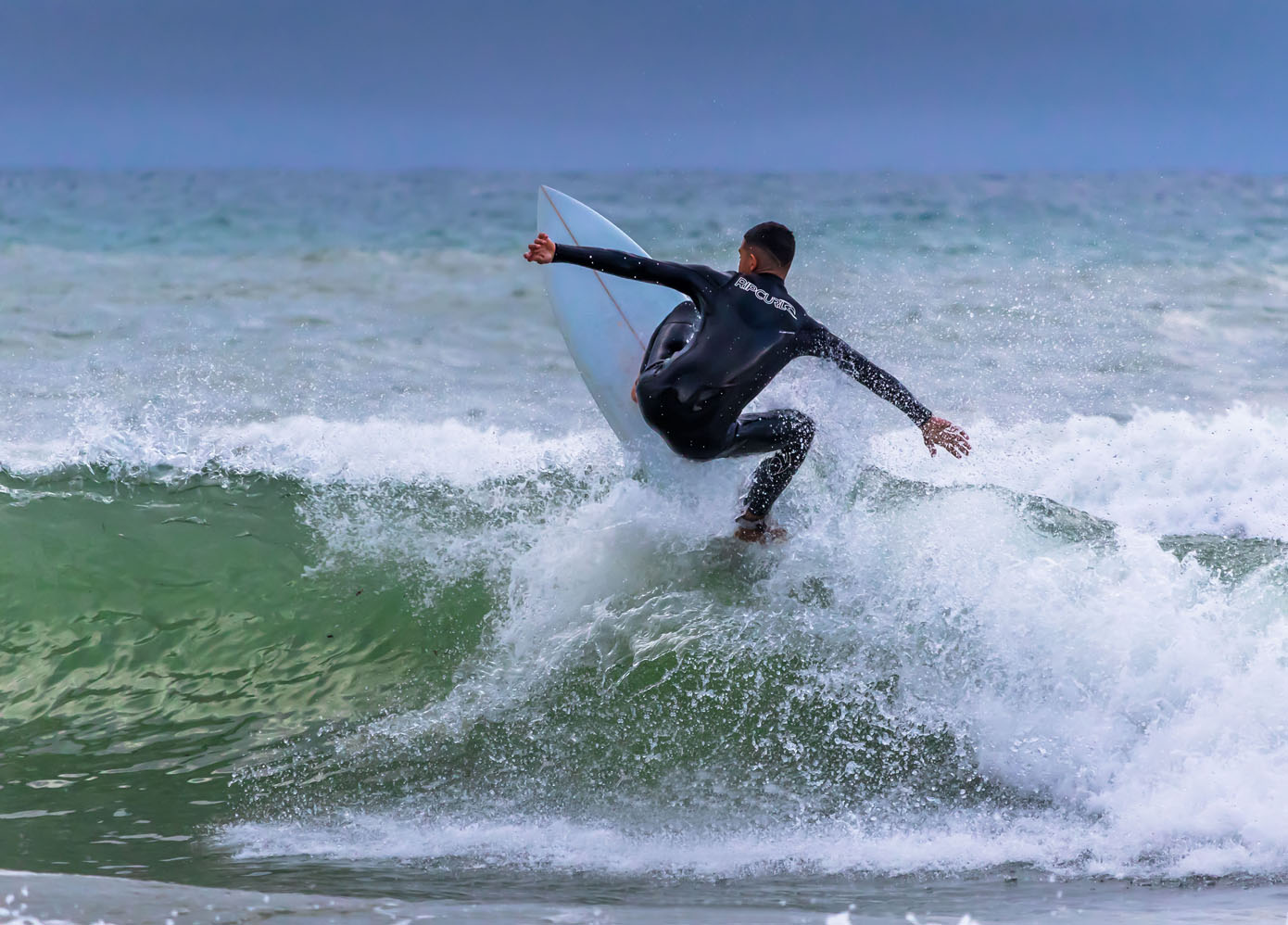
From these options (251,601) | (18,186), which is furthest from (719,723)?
(18,186)

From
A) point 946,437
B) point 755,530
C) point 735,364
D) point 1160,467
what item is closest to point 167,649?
point 755,530

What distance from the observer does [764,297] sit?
4.81m

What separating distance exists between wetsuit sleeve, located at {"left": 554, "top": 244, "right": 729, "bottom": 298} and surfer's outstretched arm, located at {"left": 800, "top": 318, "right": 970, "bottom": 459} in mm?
486

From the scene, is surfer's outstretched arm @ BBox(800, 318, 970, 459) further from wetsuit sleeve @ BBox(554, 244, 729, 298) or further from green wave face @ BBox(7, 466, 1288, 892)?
green wave face @ BBox(7, 466, 1288, 892)

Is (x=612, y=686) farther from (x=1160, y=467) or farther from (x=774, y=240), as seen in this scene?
(x=1160, y=467)

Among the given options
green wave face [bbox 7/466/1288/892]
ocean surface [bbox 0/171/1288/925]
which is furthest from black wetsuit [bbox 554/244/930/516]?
green wave face [bbox 7/466/1288/892]

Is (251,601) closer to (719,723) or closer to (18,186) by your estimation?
(719,723)

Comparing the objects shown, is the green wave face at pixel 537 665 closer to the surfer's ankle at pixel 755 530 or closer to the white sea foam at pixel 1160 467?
the surfer's ankle at pixel 755 530

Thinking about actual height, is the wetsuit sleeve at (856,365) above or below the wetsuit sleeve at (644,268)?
below

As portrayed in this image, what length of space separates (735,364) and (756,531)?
0.86 metres

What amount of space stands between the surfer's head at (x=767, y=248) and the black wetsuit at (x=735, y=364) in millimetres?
52

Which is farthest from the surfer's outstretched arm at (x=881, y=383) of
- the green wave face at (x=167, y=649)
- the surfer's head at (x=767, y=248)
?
the green wave face at (x=167, y=649)

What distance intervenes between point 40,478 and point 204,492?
101 centimetres

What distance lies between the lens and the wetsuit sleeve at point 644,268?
15.0ft
